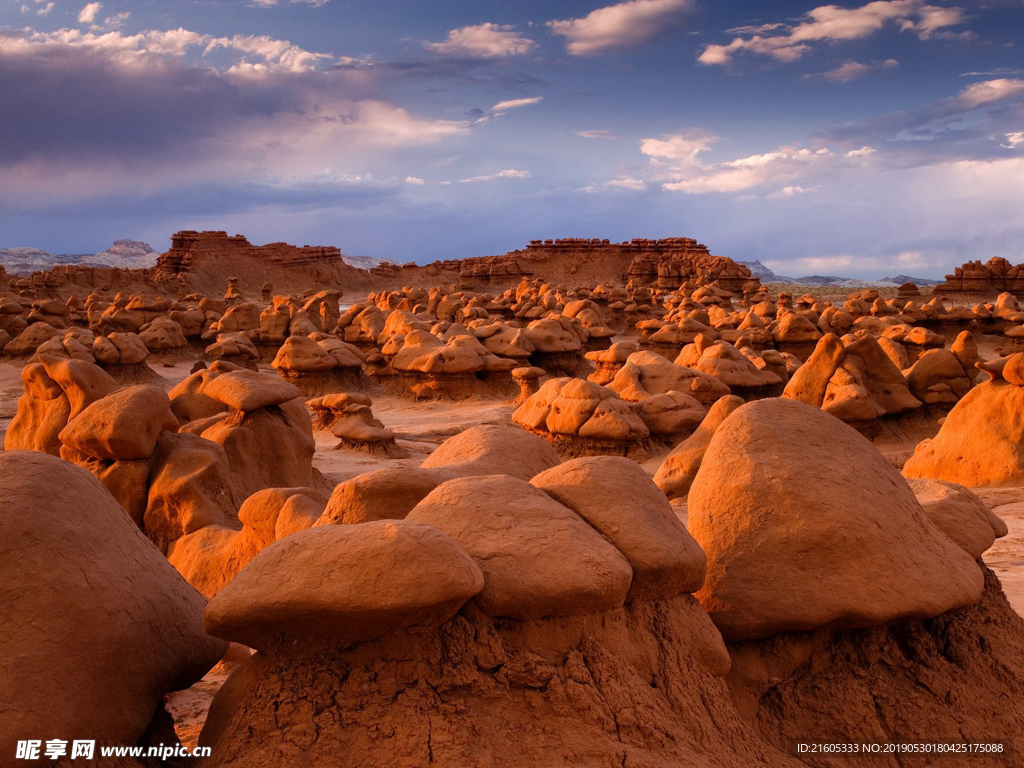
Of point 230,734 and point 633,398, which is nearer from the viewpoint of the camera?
point 230,734

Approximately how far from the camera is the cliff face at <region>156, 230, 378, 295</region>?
44.0 metres

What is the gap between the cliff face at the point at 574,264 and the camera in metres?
43.7

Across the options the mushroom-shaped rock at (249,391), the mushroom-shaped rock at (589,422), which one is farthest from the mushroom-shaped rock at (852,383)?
the mushroom-shaped rock at (249,391)

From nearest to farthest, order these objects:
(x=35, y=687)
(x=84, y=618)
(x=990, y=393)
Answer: (x=35, y=687) < (x=84, y=618) < (x=990, y=393)

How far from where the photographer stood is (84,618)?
2266 millimetres

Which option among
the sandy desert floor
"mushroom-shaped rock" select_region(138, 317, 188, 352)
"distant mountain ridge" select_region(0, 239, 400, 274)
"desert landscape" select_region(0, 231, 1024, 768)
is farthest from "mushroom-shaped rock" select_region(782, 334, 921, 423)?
"distant mountain ridge" select_region(0, 239, 400, 274)

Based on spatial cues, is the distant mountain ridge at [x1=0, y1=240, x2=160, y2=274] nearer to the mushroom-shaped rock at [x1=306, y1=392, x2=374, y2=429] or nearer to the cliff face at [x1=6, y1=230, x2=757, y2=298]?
the cliff face at [x1=6, y1=230, x2=757, y2=298]

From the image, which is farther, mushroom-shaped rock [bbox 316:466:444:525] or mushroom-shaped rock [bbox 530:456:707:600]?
mushroom-shaped rock [bbox 316:466:444:525]

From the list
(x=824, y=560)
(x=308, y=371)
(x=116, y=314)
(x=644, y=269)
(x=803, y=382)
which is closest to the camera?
(x=824, y=560)

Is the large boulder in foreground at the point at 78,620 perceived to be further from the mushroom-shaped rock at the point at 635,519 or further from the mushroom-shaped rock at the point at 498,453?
the mushroom-shaped rock at the point at 498,453

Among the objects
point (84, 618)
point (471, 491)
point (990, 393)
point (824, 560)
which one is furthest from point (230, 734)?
point (990, 393)

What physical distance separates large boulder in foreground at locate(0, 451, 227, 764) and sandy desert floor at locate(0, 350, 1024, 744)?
1.56ft

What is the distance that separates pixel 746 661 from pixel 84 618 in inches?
88.8

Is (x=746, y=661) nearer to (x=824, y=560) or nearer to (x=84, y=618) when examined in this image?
(x=824, y=560)
